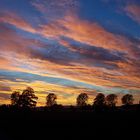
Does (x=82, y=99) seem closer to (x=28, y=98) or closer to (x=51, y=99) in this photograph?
(x=51, y=99)

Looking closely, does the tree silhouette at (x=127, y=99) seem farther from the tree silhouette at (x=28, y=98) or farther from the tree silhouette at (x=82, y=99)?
the tree silhouette at (x=28, y=98)

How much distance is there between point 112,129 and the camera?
31.3 m

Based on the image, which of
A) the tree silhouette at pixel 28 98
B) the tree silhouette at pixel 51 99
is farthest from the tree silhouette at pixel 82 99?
the tree silhouette at pixel 28 98

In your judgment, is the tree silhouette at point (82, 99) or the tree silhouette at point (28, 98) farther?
the tree silhouette at point (82, 99)

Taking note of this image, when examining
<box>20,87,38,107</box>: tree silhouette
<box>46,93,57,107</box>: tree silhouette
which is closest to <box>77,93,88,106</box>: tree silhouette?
<box>46,93,57,107</box>: tree silhouette

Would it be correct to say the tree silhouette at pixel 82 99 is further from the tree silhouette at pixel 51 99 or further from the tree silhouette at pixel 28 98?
the tree silhouette at pixel 28 98

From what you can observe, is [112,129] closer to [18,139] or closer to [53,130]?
[53,130]

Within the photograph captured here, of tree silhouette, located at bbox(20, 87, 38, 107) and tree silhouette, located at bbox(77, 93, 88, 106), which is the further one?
tree silhouette, located at bbox(77, 93, 88, 106)

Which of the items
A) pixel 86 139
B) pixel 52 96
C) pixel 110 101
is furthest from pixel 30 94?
pixel 86 139

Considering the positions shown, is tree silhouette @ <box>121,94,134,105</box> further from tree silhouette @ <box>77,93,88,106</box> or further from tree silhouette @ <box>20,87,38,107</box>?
tree silhouette @ <box>20,87,38,107</box>

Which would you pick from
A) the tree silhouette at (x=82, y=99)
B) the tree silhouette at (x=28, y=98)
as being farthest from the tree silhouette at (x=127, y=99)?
the tree silhouette at (x=28, y=98)

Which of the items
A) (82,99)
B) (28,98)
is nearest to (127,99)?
(82,99)

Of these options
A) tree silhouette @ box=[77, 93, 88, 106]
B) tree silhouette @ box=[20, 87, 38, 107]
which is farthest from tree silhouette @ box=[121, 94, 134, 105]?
tree silhouette @ box=[20, 87, 38, 107]

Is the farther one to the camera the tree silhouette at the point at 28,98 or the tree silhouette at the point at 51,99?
the tree silhouette at the point at 51,99
